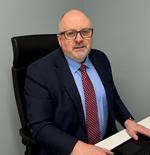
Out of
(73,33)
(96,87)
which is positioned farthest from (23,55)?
(96,87)

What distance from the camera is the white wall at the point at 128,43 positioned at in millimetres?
2199

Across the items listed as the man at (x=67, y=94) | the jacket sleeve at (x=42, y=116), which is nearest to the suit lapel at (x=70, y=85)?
the man at (x=67, y=94)

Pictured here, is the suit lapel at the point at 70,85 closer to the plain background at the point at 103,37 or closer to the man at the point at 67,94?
the man at the point at 67,94

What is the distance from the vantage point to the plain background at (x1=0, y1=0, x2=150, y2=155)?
2076 millimetres

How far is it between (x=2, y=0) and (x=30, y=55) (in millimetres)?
491

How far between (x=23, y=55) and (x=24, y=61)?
0.04 metres

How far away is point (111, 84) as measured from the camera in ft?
5.94

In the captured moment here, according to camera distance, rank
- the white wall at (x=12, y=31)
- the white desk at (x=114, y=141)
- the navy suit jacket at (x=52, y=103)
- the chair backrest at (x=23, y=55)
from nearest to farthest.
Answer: the white desk at (x=114, y=141), the navy suit jacket at (x=52, y=103), the chair backrest at (x=23, y=55), the white wall at (x=12, y=31)

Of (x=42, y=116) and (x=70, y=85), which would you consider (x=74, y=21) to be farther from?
(x=42, y=116)

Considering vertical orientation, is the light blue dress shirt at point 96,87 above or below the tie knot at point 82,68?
below

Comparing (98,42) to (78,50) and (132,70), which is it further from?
(78,50)

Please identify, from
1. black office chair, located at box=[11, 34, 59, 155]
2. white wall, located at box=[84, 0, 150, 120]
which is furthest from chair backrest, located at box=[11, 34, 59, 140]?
white wall, located at box=[84, 0, 150, 120]

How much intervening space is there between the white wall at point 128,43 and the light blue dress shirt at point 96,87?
0.61m

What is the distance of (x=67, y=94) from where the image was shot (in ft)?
5.20
